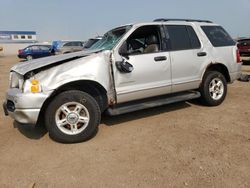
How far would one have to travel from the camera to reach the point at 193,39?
16.4ft

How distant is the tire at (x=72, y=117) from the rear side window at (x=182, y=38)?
2.06 metres

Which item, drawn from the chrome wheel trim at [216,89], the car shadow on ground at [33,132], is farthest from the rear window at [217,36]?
the car shadow on ground at [33,132]

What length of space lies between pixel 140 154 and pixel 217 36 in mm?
3561

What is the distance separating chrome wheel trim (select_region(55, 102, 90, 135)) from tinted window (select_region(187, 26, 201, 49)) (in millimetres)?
2712

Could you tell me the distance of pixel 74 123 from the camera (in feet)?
12.4

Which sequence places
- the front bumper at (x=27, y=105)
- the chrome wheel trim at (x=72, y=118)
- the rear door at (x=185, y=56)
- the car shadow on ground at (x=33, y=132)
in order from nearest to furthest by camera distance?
the front bumper at (x=27, y=105) → the chrome wheel trim at (x=72, y=118) → the car shadow on ground at (x=33, y=132) → the rear door at (x=185, y=56)

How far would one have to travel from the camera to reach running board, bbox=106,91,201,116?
13.6 ft

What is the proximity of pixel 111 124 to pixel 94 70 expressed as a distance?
1.26 metres

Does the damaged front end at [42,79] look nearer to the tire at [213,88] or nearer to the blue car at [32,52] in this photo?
the tire at [213,88]

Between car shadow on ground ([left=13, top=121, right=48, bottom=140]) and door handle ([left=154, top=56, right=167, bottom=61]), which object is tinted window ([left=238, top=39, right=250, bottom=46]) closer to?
door handle ([left=154, top=56, right=167, bottom=61])

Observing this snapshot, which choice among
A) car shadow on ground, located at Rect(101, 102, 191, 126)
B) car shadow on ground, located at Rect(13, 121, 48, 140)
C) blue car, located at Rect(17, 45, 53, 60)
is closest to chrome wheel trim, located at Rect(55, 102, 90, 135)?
car shadow on ground, located at Rect(13, 121, 48, 140)

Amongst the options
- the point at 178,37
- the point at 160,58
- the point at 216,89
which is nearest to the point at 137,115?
the point at 160,58

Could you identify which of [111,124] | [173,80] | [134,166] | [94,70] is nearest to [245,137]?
[173,80]

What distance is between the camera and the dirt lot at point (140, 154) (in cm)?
277
